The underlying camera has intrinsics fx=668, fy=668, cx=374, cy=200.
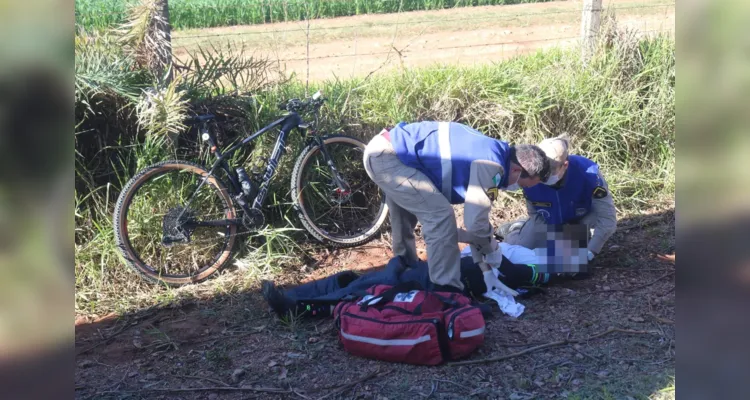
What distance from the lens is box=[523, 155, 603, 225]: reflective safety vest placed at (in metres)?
4.79

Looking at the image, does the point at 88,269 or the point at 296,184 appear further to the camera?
the point at 296,184

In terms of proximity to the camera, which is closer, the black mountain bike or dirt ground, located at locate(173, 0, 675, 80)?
the black mountain bike

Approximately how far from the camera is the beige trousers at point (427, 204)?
4.32 metres

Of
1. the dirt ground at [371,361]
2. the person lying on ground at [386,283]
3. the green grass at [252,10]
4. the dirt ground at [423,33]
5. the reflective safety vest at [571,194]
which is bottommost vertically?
the dirt ground at [371,361]

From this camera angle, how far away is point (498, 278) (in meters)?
4.60

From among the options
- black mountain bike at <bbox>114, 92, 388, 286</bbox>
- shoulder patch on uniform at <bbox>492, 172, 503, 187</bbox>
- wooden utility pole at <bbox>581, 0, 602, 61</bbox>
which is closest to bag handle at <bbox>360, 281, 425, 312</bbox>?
shoulder patch on uniform at <bbox>492, 172, 503, 187</bbox>

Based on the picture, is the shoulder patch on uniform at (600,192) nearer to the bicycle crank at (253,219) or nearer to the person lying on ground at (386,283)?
the person lying on ground at (386,283)

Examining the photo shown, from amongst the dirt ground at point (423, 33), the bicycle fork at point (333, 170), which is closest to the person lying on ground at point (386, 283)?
the bicycle fork at point (333, 170)

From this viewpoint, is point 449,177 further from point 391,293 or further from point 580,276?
point 580,276

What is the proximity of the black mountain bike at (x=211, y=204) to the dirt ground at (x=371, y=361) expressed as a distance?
47 centimetres

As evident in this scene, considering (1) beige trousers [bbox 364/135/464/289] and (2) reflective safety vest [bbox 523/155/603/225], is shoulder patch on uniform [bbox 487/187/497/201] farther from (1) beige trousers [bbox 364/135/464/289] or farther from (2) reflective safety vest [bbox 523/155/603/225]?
(2) reflective safety vest [bbox 523/155/603/225]
